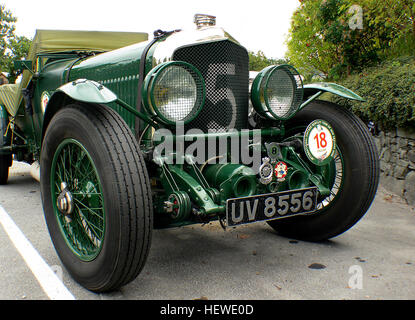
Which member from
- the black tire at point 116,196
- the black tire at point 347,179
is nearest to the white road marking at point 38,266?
the black tire at point 116,196

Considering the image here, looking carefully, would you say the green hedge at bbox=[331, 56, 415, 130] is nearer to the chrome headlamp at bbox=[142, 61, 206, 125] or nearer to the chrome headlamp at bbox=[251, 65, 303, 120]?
the chrome headlamp at bbox=[251, 65, 303, 120]

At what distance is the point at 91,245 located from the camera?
8.35 feet

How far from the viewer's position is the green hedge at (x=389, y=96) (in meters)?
4.50

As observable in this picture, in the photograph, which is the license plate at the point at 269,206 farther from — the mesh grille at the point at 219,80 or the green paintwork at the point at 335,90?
the green paintwork at the point at 335,90

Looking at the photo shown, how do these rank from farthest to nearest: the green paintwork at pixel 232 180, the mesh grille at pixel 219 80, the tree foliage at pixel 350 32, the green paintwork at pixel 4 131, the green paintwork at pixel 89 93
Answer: the tree foliage at pixel 350 32 < the green paintwork at pixel 4 131 < the mesh grille at pixel 219 80 < the green paintwork at pixel 232 180 < the green paintwork at pixel 89 93

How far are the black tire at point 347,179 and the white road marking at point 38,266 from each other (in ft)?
6.32

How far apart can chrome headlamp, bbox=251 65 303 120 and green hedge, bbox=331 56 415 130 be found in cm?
221

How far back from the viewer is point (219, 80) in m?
2.79

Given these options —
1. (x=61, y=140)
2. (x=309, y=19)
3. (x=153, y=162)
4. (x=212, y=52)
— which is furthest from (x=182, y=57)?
(x=309, y=19)

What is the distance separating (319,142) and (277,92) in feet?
1.57

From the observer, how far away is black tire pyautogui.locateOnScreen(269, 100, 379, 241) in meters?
2.95

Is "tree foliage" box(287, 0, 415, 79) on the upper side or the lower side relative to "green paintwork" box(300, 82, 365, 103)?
upper

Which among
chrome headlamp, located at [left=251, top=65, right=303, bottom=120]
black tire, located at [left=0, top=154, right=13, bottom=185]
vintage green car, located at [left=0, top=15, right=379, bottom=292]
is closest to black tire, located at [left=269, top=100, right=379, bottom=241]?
vintage green car, located at [left=0, top=15, right=379, bottom=292]
